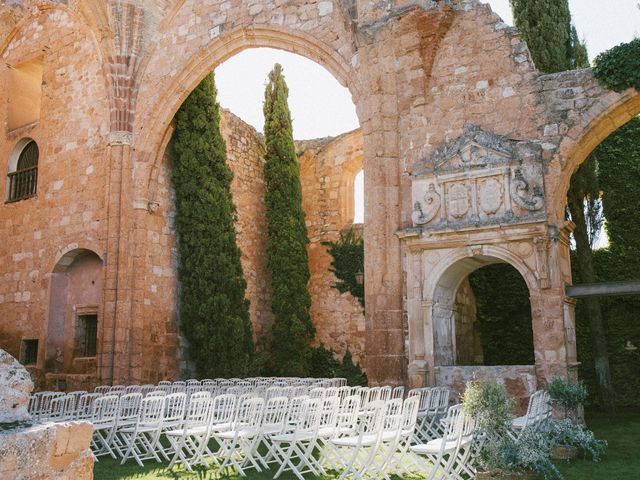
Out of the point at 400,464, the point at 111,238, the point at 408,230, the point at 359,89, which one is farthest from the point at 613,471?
the point at 111,238

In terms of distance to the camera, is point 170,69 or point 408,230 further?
point 170,69

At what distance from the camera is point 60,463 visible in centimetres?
294

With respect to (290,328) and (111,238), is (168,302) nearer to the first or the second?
(111,238)

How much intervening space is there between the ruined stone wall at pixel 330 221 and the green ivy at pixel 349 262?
15 centimetres

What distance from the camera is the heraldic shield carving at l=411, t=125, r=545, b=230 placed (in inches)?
370

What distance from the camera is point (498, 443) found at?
4.99 m

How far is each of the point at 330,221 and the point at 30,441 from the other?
45.5ft

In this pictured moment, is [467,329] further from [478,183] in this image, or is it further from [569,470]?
[569,470]

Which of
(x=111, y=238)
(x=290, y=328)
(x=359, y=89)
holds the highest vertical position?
(x=359, y=89)

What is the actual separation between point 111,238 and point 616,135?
11.0m

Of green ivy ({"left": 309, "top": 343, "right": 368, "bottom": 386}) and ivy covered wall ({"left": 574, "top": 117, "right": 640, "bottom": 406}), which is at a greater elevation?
ivy covered wall ({"left": 574, "top": 117, "right": 640, "bottom": 406})

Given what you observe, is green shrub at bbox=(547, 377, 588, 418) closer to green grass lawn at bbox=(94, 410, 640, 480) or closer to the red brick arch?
green grass lawn at bbox=(94, 410, 640, 480)

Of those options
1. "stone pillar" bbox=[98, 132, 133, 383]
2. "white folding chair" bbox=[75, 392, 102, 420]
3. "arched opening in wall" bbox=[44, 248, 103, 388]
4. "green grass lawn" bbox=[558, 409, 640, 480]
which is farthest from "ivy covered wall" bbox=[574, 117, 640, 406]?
"arched opening in wall" bbox=[44, 248, 103, 388]

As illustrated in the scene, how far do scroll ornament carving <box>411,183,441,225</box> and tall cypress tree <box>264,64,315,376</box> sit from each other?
5.55 m
